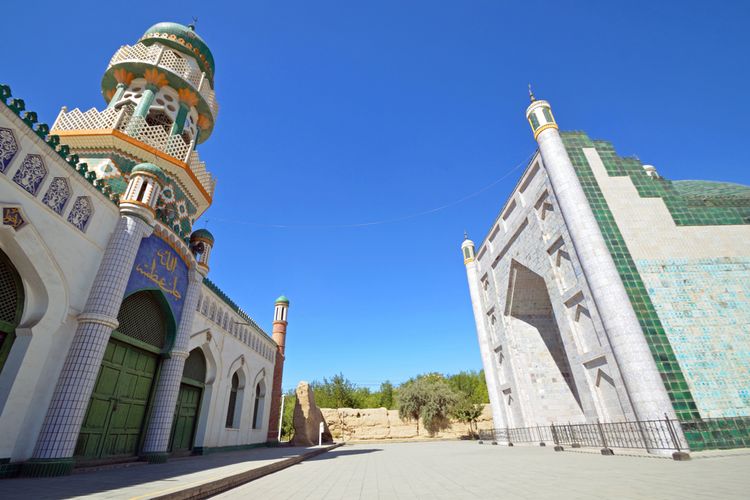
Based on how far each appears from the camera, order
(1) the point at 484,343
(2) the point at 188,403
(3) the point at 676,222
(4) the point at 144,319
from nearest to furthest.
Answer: (4) the point at 144,319 < (3) the point at 676,222 < (2) the point at 188,403 < (1) the point at 484,343

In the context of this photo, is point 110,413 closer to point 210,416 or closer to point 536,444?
point 210,416

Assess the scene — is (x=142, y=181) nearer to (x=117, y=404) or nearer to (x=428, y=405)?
(x=117, y=404)

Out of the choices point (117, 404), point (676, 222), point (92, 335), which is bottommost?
point (117, 404)

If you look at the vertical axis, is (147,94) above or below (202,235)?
above

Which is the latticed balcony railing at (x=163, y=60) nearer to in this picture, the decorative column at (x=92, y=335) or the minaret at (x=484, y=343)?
the decorative column at (x=92, y=335)

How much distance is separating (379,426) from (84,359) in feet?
86.3

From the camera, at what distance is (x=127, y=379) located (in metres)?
8.29

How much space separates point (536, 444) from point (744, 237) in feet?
34.8

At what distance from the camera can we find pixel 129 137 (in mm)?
9961

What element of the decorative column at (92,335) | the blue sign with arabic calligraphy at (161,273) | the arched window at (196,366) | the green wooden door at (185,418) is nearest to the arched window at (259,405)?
the arched window at (196,366)

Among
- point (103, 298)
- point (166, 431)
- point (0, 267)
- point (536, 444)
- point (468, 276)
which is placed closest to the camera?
point (0, 267)

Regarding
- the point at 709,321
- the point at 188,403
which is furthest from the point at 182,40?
the point at 709,321

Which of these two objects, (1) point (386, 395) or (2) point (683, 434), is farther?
(1) point (386, 395)

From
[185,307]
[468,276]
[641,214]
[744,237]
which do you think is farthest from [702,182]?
[185,307]
